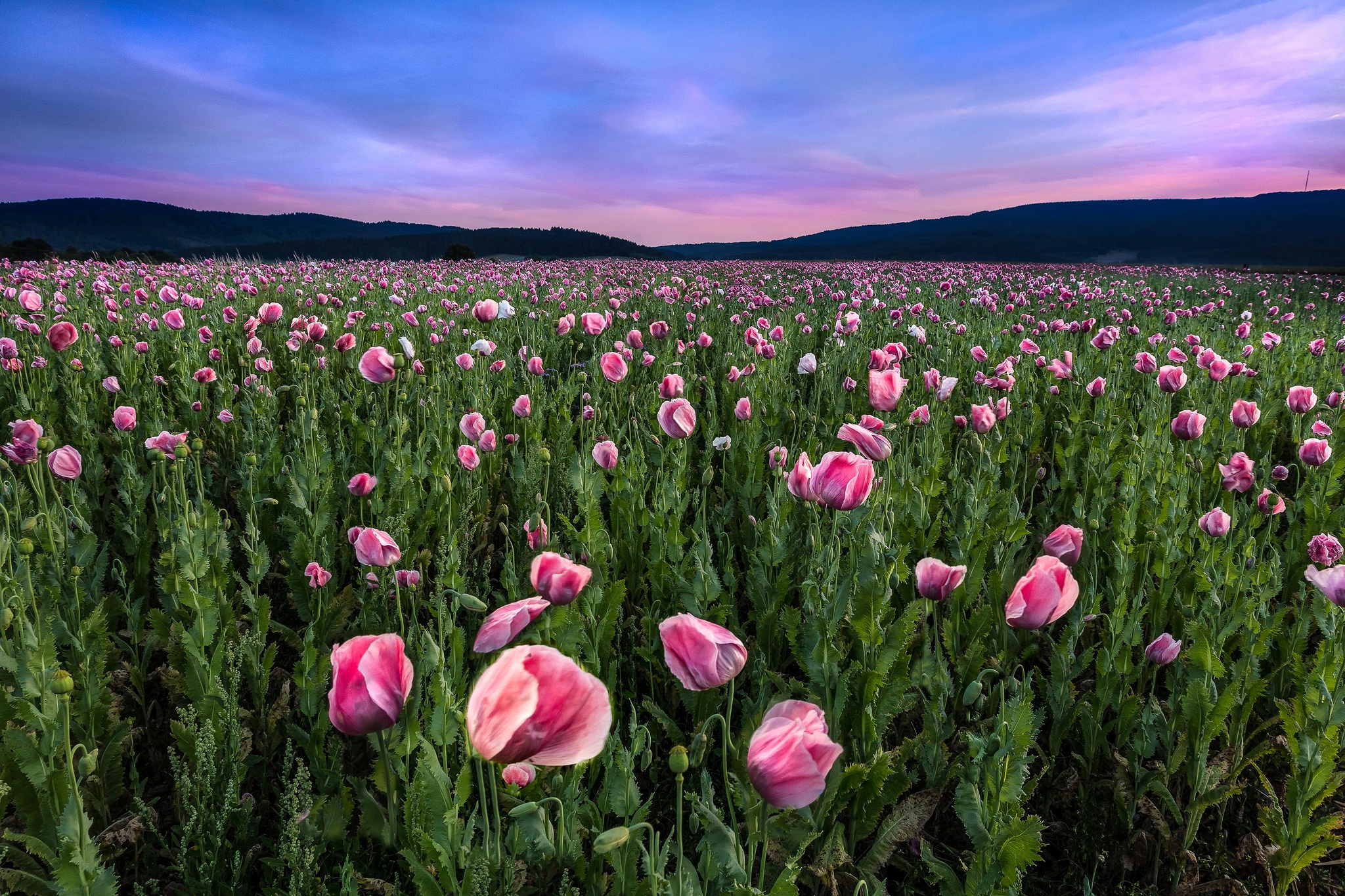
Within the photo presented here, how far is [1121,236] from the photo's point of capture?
364 ft

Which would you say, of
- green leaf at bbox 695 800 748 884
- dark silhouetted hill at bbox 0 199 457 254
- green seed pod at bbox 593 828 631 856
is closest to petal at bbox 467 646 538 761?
green seed pod at bbox 593 828 631 856

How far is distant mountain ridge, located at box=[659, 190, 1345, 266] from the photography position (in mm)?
90500

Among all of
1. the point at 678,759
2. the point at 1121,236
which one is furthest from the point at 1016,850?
the point at 1121,236

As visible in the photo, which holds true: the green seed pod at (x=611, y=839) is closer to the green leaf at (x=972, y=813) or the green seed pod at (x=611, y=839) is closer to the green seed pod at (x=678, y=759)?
the green seed pod at (x=678, y=759)

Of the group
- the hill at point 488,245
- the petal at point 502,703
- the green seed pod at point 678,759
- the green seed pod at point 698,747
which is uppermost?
the hill at point 488,245

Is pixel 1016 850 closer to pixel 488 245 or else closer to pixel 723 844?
pixel 723 844

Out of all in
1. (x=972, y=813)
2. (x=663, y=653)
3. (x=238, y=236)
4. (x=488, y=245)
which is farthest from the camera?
(x=238, y=236)

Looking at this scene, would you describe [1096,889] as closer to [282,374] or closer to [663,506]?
[663,506]

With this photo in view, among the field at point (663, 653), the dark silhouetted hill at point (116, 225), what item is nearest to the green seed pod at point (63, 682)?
the field at point (663, 653)

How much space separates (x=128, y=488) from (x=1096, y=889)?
11.0 feet

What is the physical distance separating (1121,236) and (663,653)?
133513mm

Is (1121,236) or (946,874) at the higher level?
(1121,236)

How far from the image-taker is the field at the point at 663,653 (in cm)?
124

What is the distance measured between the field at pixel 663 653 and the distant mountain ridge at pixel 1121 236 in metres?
78.8
